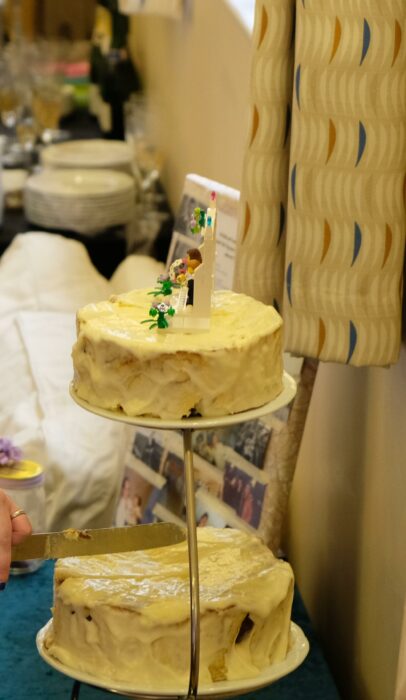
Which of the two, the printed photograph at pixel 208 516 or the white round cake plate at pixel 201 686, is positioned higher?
the white round cake plate at pixel 201 686

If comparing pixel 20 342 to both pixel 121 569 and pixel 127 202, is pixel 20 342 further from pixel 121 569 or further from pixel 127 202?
pixel 121 569

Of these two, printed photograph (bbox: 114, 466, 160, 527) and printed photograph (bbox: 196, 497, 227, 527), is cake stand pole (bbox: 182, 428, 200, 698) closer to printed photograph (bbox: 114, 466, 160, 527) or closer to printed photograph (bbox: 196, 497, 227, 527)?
printed photograph (bbox: 196, 497, 227, 527)

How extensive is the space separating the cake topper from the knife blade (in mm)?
203

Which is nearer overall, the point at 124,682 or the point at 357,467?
the point at 124,682

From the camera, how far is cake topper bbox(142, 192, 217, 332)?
45.9 inches

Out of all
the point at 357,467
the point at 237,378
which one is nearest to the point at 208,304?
the point at 237,378

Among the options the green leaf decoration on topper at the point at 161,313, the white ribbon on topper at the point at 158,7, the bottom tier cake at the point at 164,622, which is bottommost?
the bottom tier cake at the point at 164,622

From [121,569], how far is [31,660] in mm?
398

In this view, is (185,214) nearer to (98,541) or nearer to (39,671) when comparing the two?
(39,671)

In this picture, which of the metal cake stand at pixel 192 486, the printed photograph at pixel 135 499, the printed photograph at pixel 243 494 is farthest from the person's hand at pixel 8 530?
the printed photograph at pixel 135 499

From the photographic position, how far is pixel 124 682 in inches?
48.5

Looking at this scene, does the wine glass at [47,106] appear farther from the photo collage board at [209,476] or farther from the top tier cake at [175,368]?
the top tier cake at [175,368]

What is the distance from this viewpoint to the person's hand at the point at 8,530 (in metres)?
1.15

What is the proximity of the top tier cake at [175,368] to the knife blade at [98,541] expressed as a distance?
0.39 ft
